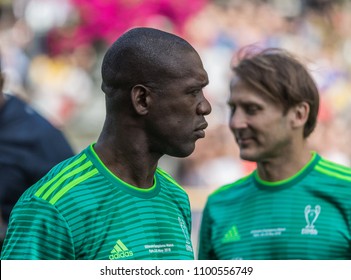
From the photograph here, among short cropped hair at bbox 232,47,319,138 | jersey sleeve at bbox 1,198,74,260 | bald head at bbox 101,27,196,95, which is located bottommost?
jersey sleeve at bbox 1,198,74,260

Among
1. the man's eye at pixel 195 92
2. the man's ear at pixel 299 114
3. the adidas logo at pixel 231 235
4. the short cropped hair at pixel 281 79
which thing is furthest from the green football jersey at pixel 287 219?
the man's eye at pixel 195 92

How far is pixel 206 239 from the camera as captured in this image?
4875mm

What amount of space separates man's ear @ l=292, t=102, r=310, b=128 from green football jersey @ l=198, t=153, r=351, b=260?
19 centimetres

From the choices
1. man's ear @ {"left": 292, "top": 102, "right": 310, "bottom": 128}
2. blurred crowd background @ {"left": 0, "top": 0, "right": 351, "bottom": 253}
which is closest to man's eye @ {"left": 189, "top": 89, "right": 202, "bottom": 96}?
man's ear @ {"left": 292, "top": 102, "right": 310, "bottom": 128}

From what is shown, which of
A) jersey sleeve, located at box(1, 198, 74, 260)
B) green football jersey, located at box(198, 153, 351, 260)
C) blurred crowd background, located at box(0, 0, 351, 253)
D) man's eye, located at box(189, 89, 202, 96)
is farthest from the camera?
blurred crowd background, located at box(0, 0, 351, 253)

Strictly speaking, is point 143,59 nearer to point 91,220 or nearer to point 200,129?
point 200,129

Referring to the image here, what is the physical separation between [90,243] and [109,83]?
57 centimetres

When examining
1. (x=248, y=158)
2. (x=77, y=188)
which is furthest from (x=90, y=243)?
(x=248, y=158)

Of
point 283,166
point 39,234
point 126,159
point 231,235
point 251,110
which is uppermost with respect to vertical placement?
point 251,110

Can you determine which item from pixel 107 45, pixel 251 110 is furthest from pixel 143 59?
pixel 107 45

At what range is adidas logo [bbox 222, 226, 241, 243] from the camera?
4680 mm

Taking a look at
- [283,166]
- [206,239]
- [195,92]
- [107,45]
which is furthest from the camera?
[107,45]

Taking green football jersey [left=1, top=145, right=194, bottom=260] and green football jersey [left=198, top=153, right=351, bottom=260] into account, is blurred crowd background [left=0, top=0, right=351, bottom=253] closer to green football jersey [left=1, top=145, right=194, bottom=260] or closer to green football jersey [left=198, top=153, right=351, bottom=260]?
green football jersey [left=198, top=153, right=351, bottom=260]

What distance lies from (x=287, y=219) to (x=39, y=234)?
6.25 ft
